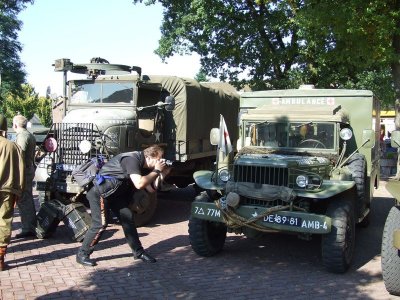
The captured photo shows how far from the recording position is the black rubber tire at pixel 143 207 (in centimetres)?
800

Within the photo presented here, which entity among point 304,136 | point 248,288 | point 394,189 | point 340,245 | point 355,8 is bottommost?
point 248,288

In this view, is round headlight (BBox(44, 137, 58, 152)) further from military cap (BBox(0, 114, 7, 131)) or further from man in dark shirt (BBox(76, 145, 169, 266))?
man in dark shirt (BBox(76, 145, 169, 266))

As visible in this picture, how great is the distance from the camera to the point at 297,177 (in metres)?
5.84

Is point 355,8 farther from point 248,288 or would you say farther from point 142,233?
point 248,288

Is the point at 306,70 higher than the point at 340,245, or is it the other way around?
the point at 306,70

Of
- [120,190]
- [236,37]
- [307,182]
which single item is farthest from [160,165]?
[236,37]

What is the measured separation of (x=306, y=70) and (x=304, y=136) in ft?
32.3

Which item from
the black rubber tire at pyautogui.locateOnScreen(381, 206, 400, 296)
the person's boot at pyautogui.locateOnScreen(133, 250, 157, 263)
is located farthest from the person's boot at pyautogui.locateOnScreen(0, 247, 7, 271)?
the black rubber tire at pyautogui.locateOnScreen(381, 206, 400, 296)

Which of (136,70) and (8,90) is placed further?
(8,90)

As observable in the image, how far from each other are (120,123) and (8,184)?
10.3 feet

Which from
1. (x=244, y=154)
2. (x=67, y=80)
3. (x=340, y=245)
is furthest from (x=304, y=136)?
(x=67, y=80)

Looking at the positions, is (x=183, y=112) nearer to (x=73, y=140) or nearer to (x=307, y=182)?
(x=73, y=140)

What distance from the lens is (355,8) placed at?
1195 cm

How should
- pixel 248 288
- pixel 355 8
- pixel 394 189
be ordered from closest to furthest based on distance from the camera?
1. pixel 394 189
2. pixel 248 288
3. pixel 355 8
